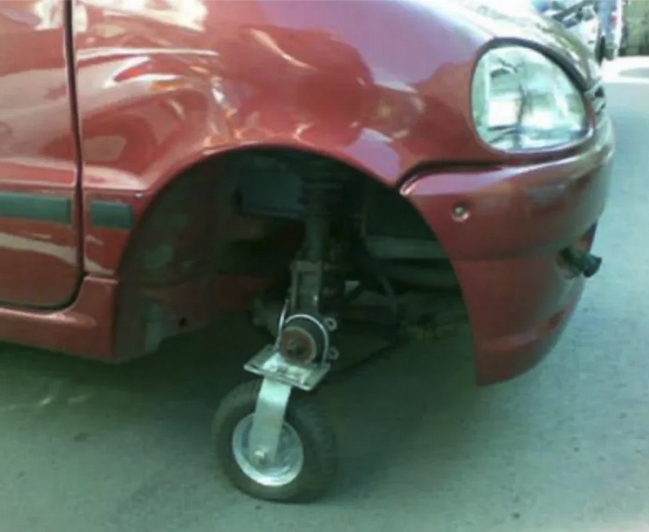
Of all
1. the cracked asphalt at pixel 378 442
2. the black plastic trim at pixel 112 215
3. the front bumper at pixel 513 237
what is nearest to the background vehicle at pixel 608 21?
the cracked asphalt at pixel 378 442

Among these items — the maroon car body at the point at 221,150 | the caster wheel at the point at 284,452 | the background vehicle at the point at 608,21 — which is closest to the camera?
the maroon car body at the point at 221,150

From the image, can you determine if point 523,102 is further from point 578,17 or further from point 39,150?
point 578,17

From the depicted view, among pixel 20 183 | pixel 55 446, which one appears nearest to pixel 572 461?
pixel 55 446

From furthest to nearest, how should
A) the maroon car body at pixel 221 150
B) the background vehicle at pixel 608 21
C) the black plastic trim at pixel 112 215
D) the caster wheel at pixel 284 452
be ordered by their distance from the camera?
the background vehicle at pixel 608 21
the caster wheel at pixel 284 452
the black plastic trim at pixel 112 215
the maroon car body at pixel 221 150

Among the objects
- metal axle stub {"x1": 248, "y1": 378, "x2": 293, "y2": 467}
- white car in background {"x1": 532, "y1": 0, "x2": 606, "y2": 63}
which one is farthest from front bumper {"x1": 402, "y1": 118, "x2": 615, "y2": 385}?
white car in background {"x1": 532, "y1": 0, "x2": 606, "y2": 63}

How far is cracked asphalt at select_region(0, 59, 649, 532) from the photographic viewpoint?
231cm

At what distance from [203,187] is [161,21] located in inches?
16.1

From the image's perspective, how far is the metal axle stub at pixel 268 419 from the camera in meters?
2.25

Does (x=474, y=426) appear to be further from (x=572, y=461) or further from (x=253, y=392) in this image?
(x=253, y=392)

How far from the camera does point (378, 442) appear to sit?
2.63m

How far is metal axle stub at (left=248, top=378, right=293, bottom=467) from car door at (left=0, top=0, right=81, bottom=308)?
55 centimetres

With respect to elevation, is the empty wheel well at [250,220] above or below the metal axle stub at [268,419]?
above

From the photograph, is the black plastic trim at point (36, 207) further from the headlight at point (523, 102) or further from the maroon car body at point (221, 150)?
the headlight at point (523, 102)

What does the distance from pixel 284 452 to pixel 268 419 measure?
13cm
